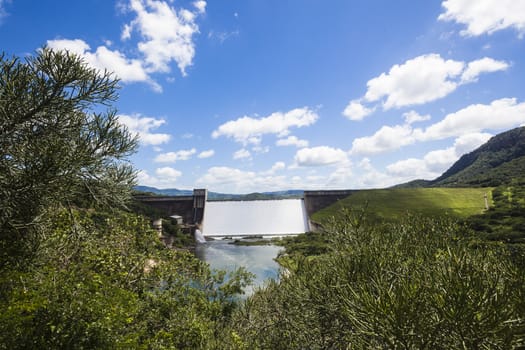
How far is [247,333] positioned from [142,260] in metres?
5.38

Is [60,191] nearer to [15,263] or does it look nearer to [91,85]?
[15,263]

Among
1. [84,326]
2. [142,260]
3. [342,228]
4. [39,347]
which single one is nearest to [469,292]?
[342,228]

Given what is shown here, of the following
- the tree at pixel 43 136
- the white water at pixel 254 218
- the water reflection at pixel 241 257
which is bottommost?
the water reflection at pixel 241 257

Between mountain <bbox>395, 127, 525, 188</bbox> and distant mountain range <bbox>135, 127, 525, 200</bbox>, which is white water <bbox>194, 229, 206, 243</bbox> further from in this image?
mountain <bbox>395, 127, 525, 188</bbox>

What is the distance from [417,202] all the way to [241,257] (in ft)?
136

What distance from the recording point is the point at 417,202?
57.9 metres

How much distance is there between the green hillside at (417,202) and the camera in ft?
168

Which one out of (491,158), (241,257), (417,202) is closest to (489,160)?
(491,158)

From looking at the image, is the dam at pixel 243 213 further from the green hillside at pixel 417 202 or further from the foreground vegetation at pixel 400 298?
the foreground vegetation at pixel 400 298

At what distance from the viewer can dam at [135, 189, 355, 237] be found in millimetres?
54719

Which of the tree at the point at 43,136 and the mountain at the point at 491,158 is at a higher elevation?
the mountain at the point at 491,158

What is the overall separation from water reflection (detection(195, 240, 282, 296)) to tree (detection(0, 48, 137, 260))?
2409 cm

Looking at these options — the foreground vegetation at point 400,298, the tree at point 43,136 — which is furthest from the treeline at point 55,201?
the foreground vegetation at point 400,298

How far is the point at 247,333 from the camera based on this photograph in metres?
11.4
